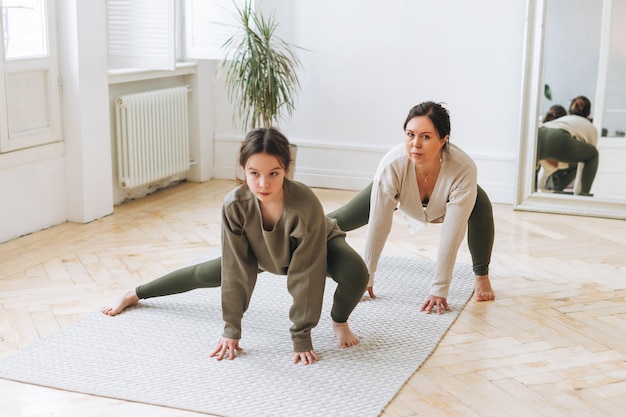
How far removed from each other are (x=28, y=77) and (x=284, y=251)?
85.4 inches

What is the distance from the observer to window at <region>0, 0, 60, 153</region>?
3961 mm

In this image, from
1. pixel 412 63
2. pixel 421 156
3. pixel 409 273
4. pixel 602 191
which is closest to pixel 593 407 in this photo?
pixel 421 156

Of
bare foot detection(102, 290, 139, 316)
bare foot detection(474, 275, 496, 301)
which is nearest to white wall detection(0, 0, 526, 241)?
bare foot detection(102, 290, 139, 316)

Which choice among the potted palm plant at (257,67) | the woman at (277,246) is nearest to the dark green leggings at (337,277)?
the woman at (277,246)

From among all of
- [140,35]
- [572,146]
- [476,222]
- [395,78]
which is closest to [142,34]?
[140,35]

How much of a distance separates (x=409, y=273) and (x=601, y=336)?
965 millimetres

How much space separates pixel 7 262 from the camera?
12.3ft

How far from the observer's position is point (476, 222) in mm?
3268

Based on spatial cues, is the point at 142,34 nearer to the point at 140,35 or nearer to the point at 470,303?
the point at 140,35

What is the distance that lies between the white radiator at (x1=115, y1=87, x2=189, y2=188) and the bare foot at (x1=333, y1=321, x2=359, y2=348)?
2427 mm

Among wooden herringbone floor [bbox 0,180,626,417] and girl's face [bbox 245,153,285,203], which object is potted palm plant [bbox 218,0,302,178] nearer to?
wooden herringbone floor [bbox 0,180,626,417]

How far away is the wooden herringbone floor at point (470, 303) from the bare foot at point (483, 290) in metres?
0.04

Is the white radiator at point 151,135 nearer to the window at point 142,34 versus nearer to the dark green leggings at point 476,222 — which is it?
the window at point 142,34

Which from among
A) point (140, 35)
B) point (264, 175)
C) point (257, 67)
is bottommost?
point (264, 175)
